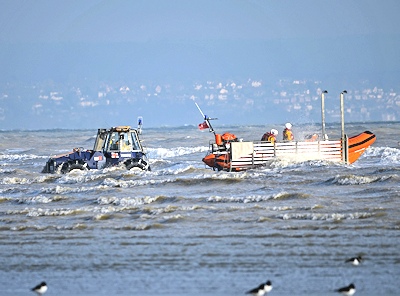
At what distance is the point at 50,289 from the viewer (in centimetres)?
1127

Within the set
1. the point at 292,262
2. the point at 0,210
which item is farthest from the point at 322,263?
the point at 0,210

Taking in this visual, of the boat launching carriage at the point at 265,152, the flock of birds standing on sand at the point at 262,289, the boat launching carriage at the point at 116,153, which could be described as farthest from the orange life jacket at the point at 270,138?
the flock of birds standing on sand at the point at 262,289

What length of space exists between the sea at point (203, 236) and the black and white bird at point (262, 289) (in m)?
0.16

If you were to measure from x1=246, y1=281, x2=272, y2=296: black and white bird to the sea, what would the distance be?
0.16 meters

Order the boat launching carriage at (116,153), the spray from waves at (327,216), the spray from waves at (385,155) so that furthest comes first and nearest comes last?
the spray from waves at (385,155) → the boat launching carriage at (116,153) → the spray from waves at (327,216)

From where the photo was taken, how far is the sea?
11.5 meters

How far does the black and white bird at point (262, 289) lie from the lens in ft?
34.2

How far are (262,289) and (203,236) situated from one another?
14.4 ft

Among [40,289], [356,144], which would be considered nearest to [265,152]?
[356,144]

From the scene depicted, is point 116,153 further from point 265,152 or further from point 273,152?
point 273,152

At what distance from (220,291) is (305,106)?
555 ft

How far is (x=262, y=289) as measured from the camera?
34.4 feet

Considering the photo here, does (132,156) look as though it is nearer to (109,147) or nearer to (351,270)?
(109,147)

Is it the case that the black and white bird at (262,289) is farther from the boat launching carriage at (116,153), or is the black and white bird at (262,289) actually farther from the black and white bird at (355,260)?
the boat launching carriage at (116,153)
